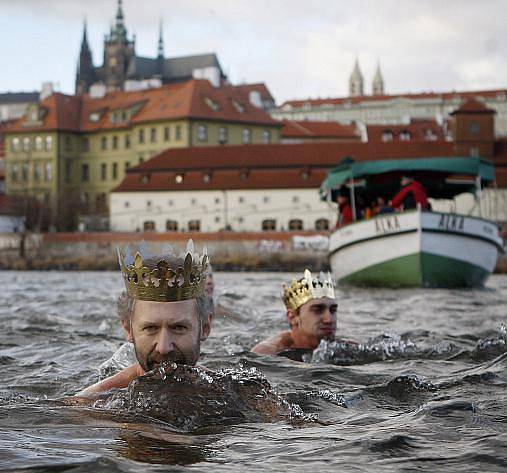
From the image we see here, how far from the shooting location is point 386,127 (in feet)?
392

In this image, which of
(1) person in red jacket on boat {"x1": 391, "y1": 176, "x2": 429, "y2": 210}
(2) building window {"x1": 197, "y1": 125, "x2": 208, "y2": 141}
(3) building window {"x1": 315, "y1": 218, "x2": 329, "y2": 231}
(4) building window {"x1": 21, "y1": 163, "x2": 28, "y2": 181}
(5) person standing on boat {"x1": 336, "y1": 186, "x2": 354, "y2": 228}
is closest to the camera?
(1) person in red jacket on boat {"x1": 391, "y1": 176, "x2": 429, "y2": 210}

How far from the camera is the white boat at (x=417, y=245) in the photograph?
97.6 feet

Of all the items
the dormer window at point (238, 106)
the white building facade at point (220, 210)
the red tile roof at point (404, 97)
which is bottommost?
the white building facade at point (220, 210)

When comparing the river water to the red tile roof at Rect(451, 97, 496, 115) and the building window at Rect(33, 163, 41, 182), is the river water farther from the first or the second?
the building window at Rect(33, 163, 41, 182)

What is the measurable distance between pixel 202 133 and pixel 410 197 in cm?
7202

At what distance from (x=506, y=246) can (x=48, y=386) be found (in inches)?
2335

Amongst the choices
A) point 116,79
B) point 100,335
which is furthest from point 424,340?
point 116,79

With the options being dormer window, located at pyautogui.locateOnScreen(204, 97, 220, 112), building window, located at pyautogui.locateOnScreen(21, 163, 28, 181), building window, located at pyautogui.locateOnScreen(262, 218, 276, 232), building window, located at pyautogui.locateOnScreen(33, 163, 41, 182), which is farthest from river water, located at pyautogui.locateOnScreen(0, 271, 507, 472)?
building window, located at pyautogui.locateOnScreen(21, 163, 28, 181)

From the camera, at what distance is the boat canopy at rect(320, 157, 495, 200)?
32688mm

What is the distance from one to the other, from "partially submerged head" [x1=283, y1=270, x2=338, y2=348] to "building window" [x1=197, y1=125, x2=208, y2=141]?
92745mm

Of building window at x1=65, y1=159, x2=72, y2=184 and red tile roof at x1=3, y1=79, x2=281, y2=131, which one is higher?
red tile roof at x1=3, y1=79, x2=281, y2=131

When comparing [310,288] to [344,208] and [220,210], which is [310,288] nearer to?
[344,208]

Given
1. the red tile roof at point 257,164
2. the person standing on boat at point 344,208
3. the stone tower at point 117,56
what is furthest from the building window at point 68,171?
the person standing on boat at point 344,208

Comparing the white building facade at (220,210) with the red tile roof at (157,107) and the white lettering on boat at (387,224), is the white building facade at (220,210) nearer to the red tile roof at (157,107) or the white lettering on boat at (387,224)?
the red tile roof at (157,107)
